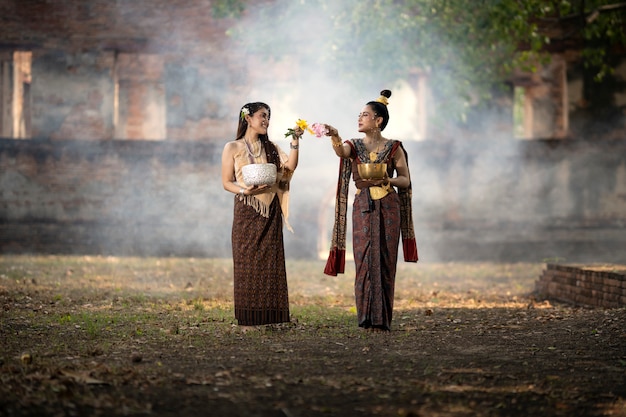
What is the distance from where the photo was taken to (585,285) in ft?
35.7

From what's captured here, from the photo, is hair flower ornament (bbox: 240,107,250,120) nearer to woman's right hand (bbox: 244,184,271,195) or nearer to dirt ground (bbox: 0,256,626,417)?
woman's right hand (bbox: 244,184,271,195)

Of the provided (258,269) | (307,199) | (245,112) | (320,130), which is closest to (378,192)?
(320,130)

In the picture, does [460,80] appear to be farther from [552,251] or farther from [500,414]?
[500,414]

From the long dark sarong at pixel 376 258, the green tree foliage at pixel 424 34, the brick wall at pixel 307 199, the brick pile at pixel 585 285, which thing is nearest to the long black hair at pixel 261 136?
the long dark sarong at pixel 376 258

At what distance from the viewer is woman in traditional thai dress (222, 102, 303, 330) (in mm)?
7656

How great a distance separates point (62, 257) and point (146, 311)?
30.7 ft

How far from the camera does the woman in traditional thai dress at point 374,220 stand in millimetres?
7691

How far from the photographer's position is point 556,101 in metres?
21.8

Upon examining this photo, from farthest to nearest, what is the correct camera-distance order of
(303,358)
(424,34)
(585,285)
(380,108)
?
(424,34) → (585,285) → (380,108) → (303,358)

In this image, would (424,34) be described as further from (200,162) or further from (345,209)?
(345,209)

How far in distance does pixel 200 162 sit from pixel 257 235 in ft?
43.6

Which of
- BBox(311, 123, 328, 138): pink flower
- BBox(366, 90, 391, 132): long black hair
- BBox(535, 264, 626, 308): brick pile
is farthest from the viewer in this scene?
BBox(535, 264, 626, 308): brick pile

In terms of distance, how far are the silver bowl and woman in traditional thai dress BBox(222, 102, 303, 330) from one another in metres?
0.07

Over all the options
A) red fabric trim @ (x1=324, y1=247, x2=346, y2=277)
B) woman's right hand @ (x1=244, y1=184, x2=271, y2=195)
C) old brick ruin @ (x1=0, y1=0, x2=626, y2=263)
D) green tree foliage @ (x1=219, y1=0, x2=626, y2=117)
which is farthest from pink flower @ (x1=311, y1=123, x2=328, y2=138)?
old brick ruin @ (x1=0, y1=0, x2=626, y2=263)
